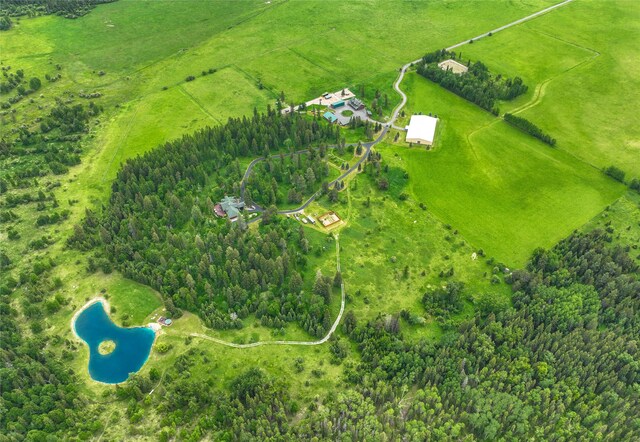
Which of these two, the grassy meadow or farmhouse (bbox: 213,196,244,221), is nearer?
the grassy meadow

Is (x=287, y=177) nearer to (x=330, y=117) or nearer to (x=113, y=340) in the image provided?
(x=330, y=117)

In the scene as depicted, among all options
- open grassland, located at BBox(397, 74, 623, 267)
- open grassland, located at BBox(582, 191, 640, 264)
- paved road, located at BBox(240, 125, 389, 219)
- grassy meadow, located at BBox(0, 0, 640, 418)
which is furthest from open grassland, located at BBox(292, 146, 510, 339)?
open grassland, located at BBox(582, 191, 640, 264)

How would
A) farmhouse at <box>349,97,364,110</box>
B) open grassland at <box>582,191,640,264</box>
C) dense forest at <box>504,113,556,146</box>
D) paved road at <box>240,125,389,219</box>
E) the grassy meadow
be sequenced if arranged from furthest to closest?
1. farmhouse at <box>349,97,364,110</box>
2. dense forest at <box>504,113,556,146</box>
3. paved road at <box>240,125,389,219</box>
4. open grassland at <box>582,191,640,264</box>
5. the grassy meadow

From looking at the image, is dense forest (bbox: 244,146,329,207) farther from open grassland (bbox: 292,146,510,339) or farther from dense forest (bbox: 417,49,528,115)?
dense forest (bbox: 417,49,528,115)

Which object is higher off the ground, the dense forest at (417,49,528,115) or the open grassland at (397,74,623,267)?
the dense forest at (417,49,528,115)

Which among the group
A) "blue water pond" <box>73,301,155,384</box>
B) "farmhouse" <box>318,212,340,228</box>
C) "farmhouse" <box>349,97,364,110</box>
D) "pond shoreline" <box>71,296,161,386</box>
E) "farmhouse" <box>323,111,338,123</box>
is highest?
A: "farmhouse" <box>349,97,364,110</box>

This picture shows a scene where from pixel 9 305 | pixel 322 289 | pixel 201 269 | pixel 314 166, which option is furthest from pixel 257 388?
pixel 314 166
